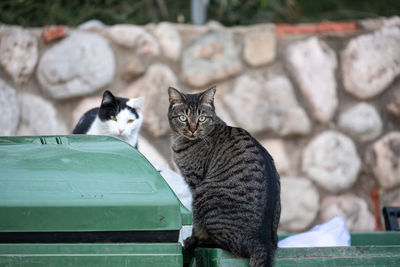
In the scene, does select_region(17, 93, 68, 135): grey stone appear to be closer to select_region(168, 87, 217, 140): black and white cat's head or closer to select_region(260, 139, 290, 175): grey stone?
select_region(168, 87, 217, 140): black and white cat's head

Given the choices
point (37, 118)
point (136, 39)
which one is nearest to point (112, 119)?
point (37, 118)

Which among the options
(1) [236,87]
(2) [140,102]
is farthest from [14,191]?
(1) [236,87]

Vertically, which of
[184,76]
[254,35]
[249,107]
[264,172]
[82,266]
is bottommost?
[82,266]

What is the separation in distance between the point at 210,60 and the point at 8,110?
1.45 metres

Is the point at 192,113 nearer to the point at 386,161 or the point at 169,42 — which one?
the point at 169,42

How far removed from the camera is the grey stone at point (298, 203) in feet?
12.2

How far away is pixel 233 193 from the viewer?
2096mm

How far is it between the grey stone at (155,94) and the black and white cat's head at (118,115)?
17.8 inches

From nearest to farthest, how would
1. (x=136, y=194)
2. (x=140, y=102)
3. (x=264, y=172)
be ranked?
(x=136, y=194), (x=264, y=172), (x=140, y=102)

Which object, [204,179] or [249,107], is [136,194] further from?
[249,107]

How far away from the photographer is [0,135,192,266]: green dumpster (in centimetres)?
134

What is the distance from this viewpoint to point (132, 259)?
138cm

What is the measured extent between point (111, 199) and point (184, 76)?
2392 mm

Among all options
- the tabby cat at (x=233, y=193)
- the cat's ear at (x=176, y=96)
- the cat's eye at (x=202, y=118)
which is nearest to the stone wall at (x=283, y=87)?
the cat's ear at (x=176, y=96)
